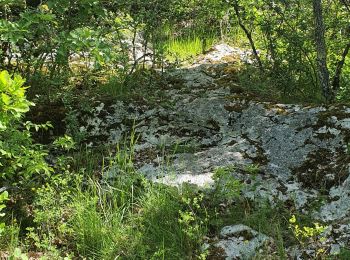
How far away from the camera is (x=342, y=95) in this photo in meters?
5.05

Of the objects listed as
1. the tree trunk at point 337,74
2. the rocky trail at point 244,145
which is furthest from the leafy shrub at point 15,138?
the tree trunk at point 337,74

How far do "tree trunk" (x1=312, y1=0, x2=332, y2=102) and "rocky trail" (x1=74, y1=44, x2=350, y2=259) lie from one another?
822 millimetres

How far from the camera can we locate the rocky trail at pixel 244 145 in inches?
133

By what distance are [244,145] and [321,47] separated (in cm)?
183

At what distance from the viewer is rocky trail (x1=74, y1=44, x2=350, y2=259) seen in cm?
339

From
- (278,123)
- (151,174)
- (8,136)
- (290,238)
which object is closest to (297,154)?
(278,123)

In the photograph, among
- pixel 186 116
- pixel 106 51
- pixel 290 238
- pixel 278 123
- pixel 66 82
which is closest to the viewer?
pixel 290 238

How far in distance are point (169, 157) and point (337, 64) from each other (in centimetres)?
303

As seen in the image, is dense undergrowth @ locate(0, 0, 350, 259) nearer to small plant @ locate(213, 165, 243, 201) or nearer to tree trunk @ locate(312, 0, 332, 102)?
small plant @ locate(213, 165, 243, 201)

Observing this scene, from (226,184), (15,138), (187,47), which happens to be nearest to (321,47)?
(226,184)

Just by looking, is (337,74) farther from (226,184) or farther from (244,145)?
(226,184)

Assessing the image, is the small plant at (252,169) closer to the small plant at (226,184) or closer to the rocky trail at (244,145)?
the rocky trail at (244,145)

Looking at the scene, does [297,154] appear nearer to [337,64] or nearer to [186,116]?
[186,116]

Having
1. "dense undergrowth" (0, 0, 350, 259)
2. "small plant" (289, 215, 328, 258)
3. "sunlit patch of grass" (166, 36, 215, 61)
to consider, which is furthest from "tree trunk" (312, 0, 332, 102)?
"small plant" (289, 215, 328, 258)
